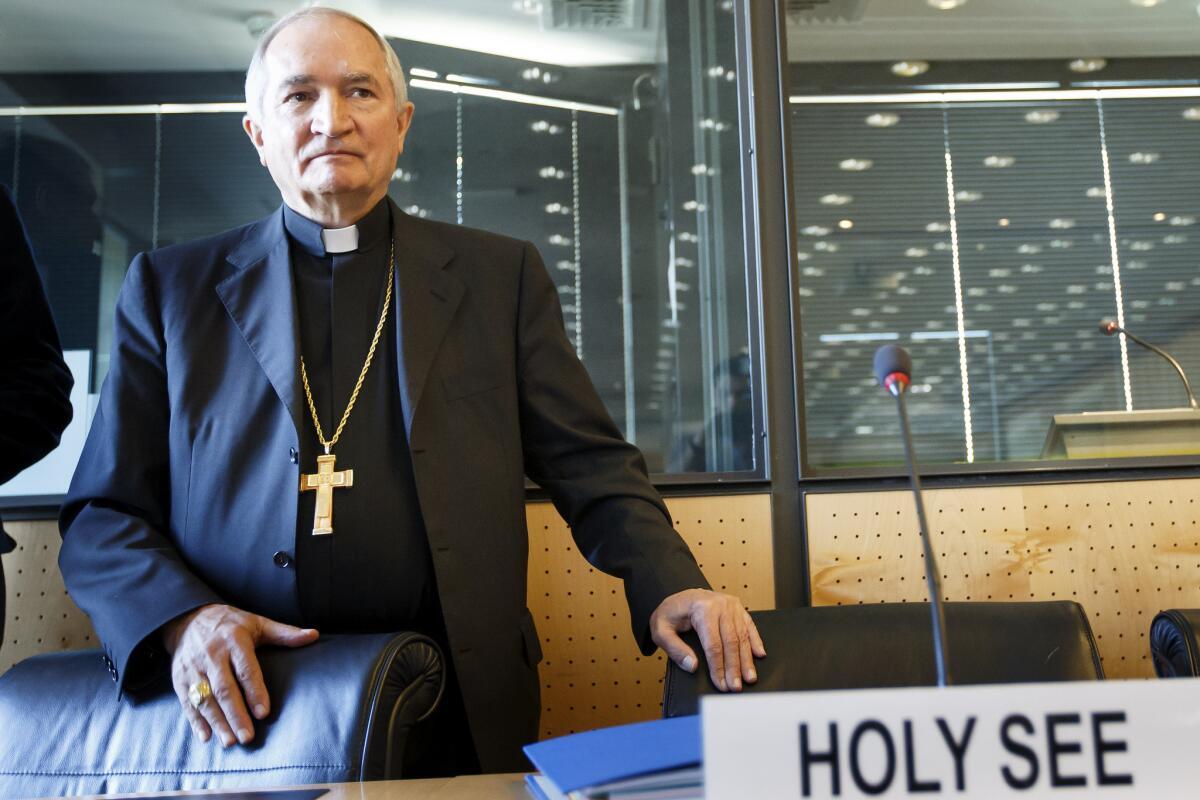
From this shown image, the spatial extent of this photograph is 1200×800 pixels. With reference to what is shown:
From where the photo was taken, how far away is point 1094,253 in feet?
11.6

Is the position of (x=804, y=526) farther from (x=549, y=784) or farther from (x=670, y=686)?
(x=549, y=784)

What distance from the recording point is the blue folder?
0.83 meters

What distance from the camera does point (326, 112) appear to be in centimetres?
193

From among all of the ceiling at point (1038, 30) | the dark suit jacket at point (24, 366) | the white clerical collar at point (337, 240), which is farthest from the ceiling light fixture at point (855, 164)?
the dark suit jacket at point (24, 366)

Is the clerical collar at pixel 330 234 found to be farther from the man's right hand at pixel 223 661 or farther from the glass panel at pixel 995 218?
the glass panel at pixel 995 218

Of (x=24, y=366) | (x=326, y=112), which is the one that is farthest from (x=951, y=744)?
(x=24, y=366)

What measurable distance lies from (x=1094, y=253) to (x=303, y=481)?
273 cm

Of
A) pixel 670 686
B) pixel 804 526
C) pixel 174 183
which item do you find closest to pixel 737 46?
pixel 804 526

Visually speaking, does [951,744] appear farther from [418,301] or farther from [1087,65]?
[1087,65]

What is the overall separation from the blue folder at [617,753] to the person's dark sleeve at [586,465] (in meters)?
0.71

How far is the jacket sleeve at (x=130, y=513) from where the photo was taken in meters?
1.58

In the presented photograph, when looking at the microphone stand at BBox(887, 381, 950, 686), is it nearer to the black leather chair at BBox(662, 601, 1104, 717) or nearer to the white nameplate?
the white nameplate

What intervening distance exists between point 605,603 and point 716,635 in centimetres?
96

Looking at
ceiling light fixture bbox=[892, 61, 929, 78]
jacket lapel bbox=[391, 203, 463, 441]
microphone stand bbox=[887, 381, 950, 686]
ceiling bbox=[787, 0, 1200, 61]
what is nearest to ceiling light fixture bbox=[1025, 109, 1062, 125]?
ceiling bbox=[787, 0, 1200, 61]
